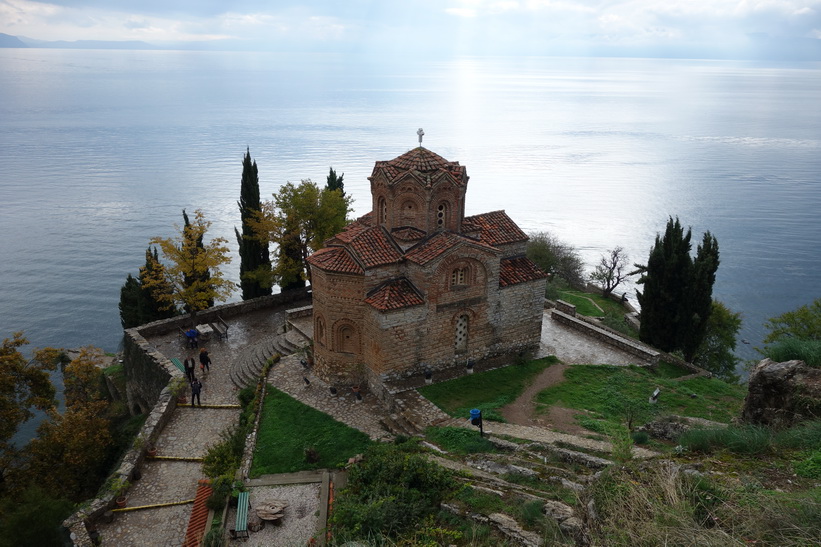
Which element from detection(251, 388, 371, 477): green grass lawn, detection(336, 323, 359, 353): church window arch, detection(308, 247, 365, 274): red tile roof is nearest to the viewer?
detection(251, 388, 371, 477): green grass lawn

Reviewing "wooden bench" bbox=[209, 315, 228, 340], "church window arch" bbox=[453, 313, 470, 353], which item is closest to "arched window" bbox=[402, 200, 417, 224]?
"church window arch" bbox=[453, 313, 470, 353]

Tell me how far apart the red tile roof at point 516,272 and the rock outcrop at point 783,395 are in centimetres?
955

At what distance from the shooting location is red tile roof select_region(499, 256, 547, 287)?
22.2 meters

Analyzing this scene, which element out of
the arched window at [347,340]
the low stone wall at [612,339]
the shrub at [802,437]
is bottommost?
the low stone wall at [612,339]

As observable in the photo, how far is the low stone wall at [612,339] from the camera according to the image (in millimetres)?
23281

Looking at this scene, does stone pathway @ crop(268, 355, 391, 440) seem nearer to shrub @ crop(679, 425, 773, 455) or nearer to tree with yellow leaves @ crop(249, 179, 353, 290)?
tree with yellow leaves @ crop(249, 179, 353, 290)

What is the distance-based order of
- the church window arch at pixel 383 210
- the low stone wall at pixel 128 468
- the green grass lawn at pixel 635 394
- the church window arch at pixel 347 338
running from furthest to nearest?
the church window arch at pixel 383 210 → the church window arch at pixel 347 338 → the green grass lawn at pixel 635 394 → the low stone wall at pixel 128 468

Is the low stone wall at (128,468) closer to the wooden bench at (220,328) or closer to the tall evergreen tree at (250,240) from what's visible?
the wooden bench at (220,328)

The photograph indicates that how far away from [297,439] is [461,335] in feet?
23.8

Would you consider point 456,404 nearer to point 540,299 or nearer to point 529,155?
point 540,299

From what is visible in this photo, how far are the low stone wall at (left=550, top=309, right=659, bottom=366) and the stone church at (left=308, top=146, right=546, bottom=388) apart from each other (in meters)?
4.96

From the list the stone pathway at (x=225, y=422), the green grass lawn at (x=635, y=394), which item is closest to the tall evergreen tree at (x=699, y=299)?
the stone pathway at (x=225, y=422)

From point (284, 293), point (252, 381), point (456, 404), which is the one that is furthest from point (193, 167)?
point (456, 404)

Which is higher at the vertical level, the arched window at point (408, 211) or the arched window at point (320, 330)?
the arched window at point (408, 211)
